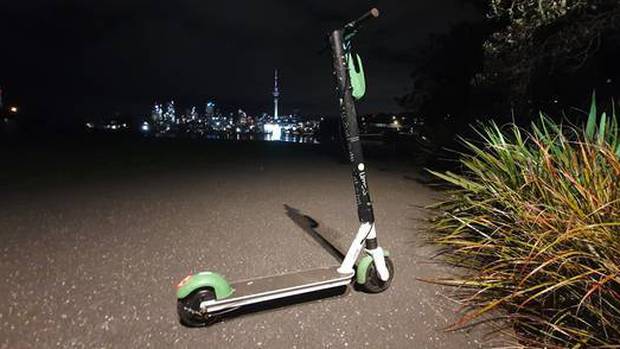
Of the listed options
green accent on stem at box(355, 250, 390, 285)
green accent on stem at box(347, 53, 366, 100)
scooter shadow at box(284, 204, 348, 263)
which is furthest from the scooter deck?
green accent on stem at box(347, 53, 366, 100)

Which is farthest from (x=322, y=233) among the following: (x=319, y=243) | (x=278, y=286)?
(x=278, y=286)

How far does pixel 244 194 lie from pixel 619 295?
6028 millimetres

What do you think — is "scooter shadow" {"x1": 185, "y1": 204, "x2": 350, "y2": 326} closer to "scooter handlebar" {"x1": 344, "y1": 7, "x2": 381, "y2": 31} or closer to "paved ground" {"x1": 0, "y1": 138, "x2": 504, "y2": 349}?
"paved ground" {"x1": 0, "y1": 138, "x2": 504, "y2": 349}

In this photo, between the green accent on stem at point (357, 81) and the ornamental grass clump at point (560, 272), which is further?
the green accent on stem at point (357, 81)

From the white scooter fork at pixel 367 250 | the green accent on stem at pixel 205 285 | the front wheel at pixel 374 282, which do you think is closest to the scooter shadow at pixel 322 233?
the front wheel at pixel 374 282

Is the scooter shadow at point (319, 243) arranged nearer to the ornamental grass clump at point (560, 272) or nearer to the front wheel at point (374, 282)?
the front wheel at point (374, 282)

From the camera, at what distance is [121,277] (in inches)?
129

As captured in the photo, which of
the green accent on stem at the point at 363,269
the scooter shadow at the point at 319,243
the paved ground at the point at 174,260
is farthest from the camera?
the green accent on stem at the point at 363,269

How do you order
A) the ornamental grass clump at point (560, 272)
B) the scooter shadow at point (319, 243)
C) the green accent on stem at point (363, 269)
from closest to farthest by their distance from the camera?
the ornamental grass clump at point (560, 272), the scooter shadow at point (319, 243), the green accent on stem at point (363, 269)

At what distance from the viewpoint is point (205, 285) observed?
238 cm

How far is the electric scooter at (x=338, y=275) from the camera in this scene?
2.41m

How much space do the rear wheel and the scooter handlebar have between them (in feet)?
7.16

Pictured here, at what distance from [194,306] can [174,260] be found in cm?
143

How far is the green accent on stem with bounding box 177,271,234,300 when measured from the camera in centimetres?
235
